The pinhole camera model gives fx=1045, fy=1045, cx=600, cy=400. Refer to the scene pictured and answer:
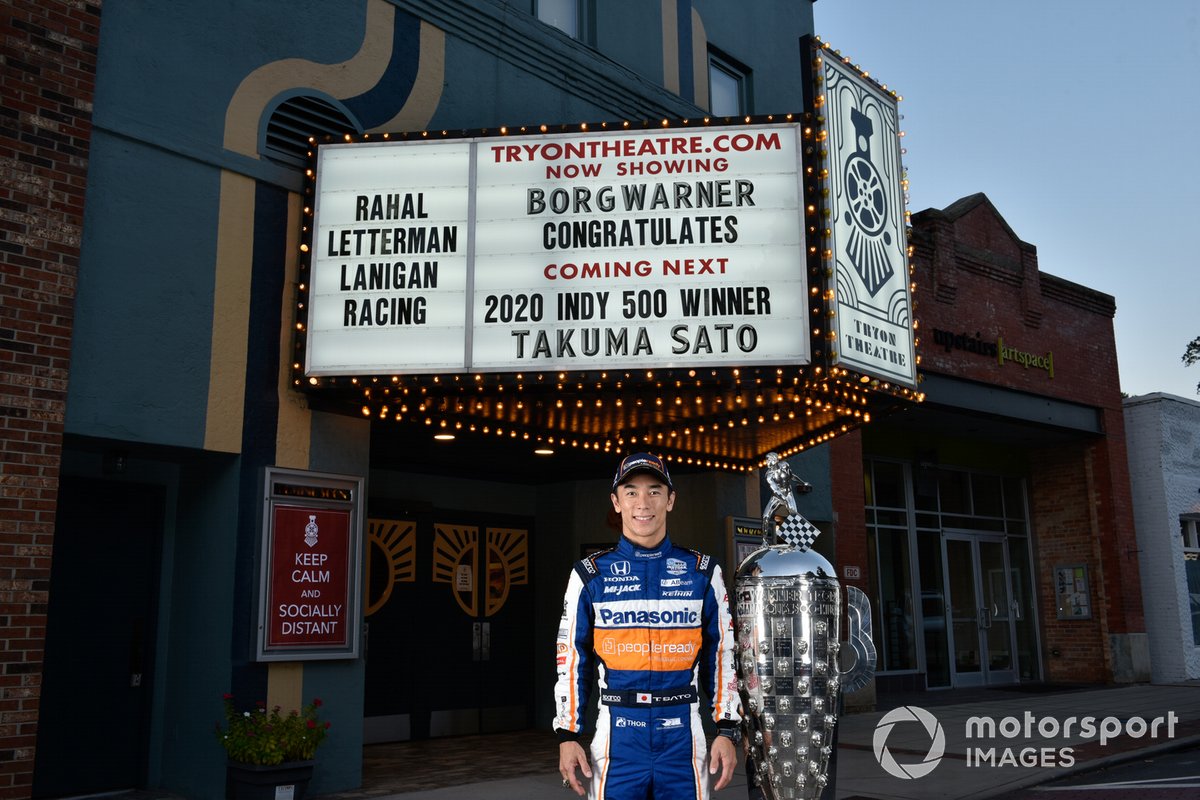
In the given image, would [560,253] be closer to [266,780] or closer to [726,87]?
[266,780]

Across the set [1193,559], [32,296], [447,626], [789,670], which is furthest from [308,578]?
[1193,559]

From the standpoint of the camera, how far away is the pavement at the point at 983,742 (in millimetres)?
9248

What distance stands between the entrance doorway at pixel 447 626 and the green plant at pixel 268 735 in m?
4.04

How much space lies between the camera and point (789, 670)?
5461mm

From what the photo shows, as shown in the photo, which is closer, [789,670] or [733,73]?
[789,670]

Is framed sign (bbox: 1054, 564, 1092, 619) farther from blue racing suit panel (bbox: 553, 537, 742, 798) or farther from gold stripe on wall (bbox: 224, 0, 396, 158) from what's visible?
blue racing suit panel (bbox: 553, 537, 742, 798)

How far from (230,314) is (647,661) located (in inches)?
231

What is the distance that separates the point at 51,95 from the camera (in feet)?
25.9

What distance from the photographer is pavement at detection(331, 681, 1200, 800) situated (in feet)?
30.3

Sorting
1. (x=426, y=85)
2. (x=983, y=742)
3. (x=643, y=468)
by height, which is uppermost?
(x=426, y=85)

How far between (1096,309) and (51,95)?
64.5 ft

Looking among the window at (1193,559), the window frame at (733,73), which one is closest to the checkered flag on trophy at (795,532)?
the window frame at (733,73)

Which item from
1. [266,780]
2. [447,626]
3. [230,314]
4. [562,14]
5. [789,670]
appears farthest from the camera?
[447,626]

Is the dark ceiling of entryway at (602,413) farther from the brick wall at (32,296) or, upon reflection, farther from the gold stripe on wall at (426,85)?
the gold stripe on wall at (426,85)
